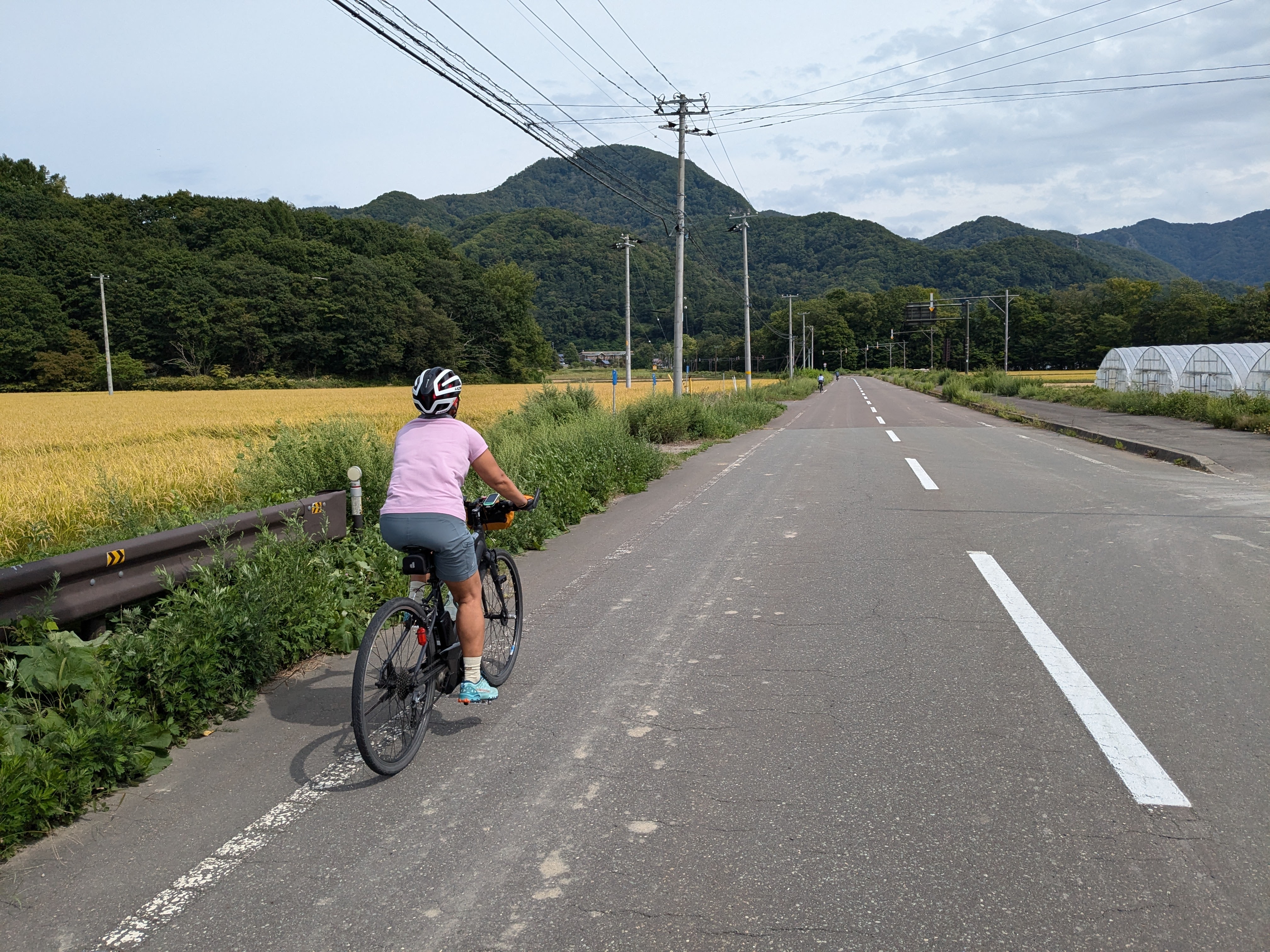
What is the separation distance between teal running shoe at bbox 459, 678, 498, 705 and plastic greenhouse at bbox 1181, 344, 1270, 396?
28.9 meters

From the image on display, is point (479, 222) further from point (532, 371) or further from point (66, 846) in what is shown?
point (66, 846)

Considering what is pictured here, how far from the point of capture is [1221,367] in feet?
94.5

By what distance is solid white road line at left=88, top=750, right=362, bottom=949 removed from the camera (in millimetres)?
2486

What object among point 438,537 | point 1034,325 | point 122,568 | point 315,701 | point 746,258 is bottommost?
point 315,701

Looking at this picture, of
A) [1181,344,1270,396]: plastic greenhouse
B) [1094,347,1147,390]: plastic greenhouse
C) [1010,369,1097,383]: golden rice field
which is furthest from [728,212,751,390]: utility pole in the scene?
[1010,369,1097,383]: golden rice field

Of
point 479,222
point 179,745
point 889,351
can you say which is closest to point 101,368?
point 479,222

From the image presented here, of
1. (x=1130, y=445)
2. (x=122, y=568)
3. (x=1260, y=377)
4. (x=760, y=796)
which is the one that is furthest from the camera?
(x=1260, y=377)

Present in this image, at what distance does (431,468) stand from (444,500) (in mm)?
160

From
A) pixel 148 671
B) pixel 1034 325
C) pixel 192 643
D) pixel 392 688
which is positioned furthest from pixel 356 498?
pixel 1034 325

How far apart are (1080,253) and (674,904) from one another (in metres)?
163

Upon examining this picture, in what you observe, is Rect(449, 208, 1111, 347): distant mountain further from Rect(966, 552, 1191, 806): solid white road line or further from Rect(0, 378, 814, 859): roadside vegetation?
Rect(966, 552, 1191, 806): solid white road line

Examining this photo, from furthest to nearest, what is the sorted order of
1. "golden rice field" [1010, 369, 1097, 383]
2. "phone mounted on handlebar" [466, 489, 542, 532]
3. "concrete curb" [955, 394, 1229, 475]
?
"golden rice field" [1010, 369, 1097, 383], "concrete curb" [955, 394, 1229, 475], "phone mounted on handlebar" [466, 489, 542, 532]

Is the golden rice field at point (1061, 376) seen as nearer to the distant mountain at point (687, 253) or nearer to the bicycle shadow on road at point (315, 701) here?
the distant mountain at point (687, 253)

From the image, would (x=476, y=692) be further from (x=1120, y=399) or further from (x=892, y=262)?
(x=892, y=262)
